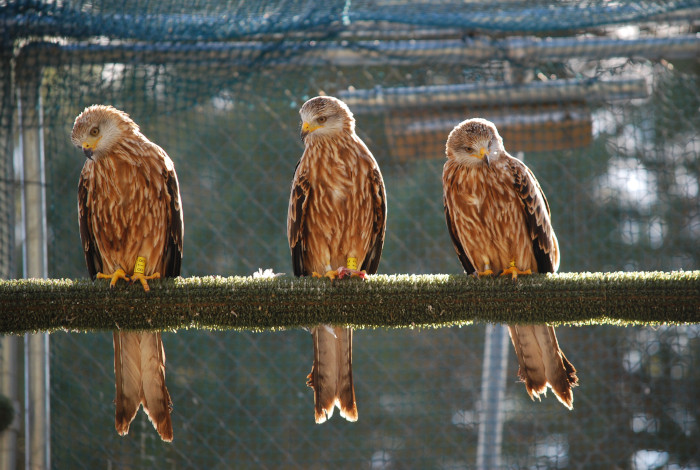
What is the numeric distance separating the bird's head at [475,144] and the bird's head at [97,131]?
4.84ft

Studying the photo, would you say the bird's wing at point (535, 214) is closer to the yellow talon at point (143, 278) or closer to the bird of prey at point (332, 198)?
the bird of prey at point (332, 198)

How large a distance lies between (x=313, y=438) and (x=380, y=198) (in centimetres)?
321

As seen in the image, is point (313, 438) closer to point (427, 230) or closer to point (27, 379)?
point (427, 230)

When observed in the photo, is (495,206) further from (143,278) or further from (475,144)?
(143,278)

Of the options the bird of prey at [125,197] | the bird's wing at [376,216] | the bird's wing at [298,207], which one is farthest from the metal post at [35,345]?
the bird's wing at [376,216]

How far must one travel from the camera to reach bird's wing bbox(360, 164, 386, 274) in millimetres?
2967

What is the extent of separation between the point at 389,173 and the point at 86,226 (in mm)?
3630

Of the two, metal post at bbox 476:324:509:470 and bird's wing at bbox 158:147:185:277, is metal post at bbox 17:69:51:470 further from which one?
metal post at bbox 476:324:509:470

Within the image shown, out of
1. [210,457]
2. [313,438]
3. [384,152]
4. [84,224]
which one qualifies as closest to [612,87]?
[384,152]

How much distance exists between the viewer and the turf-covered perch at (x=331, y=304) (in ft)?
7.93

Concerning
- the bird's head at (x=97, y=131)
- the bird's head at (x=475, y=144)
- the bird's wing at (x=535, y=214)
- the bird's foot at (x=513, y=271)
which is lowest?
the bird's foot at (x=513, y=271)

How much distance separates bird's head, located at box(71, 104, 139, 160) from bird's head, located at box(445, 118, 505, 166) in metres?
1.48

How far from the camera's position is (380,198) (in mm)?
2977

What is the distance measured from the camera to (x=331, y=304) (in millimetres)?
2465
